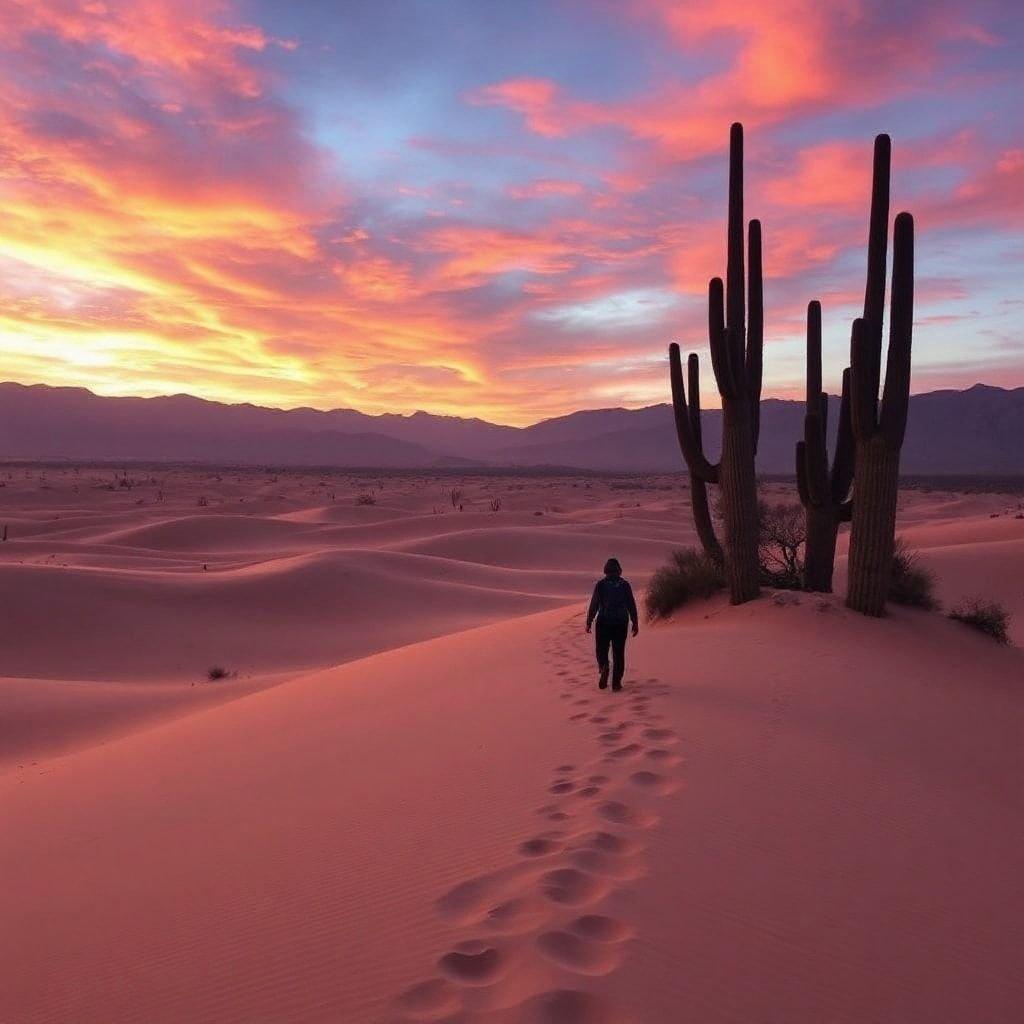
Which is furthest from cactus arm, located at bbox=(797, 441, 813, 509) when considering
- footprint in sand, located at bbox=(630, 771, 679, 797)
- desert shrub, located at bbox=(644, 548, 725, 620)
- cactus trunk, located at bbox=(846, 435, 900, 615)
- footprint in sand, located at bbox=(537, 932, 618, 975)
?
footprint in sand, located at bbox=(537, 932, 618, 975)

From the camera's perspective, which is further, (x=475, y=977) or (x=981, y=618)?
(x=981, y=618)

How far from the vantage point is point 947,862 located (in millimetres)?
4605

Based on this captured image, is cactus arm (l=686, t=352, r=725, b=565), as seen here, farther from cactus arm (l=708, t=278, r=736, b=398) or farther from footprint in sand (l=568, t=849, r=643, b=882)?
footprint in sand (l=568, t=849, r=643, b=882)

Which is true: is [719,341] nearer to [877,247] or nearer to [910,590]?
[877,247]

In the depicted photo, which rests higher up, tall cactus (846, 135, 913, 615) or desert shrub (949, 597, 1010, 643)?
tall cactus (846, 135, 913, 615)

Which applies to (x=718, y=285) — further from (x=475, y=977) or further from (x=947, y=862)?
(x=475, y=977)

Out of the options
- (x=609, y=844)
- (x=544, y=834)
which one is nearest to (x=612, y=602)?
(x=544, y=834)

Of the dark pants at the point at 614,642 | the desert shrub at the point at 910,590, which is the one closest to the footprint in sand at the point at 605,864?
the dark pants at the point at 614,642

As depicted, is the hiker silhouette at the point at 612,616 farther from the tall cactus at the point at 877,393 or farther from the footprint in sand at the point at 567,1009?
the footprint in sand at the point at 567,1009

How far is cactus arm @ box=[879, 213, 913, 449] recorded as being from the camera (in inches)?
431

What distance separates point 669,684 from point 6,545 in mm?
26462

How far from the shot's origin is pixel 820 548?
12922 mm

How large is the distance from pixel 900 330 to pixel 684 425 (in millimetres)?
3921

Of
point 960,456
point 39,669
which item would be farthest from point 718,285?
point 960,456
